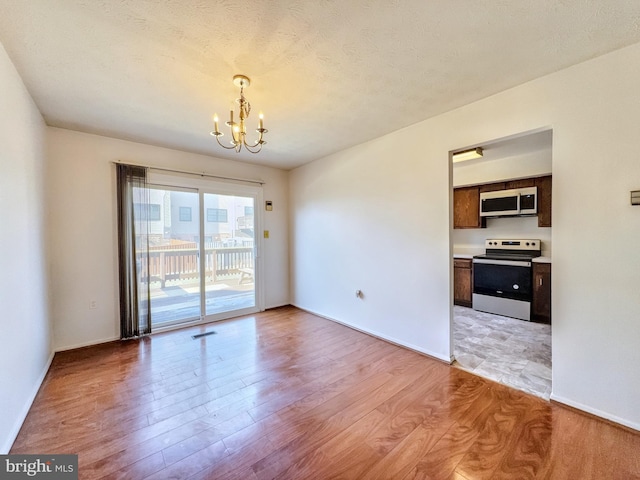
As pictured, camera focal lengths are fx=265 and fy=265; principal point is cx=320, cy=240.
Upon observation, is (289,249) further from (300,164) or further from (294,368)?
(294,368)

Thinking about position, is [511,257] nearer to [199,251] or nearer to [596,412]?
[596,412]

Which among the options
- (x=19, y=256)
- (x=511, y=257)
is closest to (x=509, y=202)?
(x=511, y=257)

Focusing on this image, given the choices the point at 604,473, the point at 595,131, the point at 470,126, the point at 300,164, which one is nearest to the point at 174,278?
the point at 300,164

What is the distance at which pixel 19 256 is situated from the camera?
202 centimetres

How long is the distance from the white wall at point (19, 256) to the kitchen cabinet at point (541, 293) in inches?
221

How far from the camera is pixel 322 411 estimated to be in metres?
2.03

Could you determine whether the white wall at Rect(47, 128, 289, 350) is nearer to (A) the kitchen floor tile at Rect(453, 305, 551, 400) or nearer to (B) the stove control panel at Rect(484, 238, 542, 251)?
(A) the kitchen floor tile at Rect(453, 305, 551, 400)

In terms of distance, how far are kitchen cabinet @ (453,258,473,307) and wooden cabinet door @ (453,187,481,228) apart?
680 millimetres

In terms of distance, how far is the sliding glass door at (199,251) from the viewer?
371 cm

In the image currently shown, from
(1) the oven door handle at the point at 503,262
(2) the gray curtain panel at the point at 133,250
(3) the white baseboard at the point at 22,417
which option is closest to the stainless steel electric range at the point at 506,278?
(1) the oven door handle at the point at 503,262

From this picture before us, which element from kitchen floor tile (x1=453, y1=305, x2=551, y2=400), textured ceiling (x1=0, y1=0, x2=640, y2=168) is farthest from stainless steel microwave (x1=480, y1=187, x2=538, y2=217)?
textured ceiling (x1=0, y1=0, x2=640, y2=168)

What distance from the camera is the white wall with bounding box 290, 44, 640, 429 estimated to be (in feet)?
5.93

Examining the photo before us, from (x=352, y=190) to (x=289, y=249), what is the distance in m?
1.90

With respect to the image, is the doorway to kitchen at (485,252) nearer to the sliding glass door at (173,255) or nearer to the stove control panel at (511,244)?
the stove control panel at (511,244)
